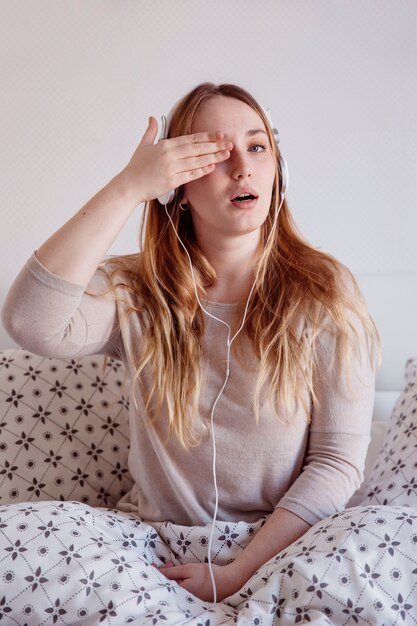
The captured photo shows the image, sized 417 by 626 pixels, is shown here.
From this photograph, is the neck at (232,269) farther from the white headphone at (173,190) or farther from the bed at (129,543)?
the bed at (129,543)

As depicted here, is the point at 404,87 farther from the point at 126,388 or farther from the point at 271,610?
the point at 271,610

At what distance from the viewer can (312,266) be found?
1.37 meters

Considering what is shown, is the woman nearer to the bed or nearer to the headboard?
the bed

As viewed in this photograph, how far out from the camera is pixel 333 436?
1278 mm

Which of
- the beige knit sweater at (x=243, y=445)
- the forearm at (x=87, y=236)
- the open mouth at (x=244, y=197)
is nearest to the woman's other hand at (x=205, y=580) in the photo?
the beige knit sweater at (x=243, y=445)

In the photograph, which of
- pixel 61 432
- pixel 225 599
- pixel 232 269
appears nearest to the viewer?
pixel 225 599

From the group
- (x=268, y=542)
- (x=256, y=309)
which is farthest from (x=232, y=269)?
(x=268, y=542)

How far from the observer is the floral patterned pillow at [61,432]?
1520 mm

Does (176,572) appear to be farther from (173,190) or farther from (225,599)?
(173,190)

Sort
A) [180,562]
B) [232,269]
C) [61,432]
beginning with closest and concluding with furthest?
[180,562], [232,269], [61,432]

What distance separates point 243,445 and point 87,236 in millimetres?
412

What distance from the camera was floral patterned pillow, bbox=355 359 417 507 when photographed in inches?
55.1

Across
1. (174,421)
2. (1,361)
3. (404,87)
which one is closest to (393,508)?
(174,421)

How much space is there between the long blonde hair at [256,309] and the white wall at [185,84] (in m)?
0.53
